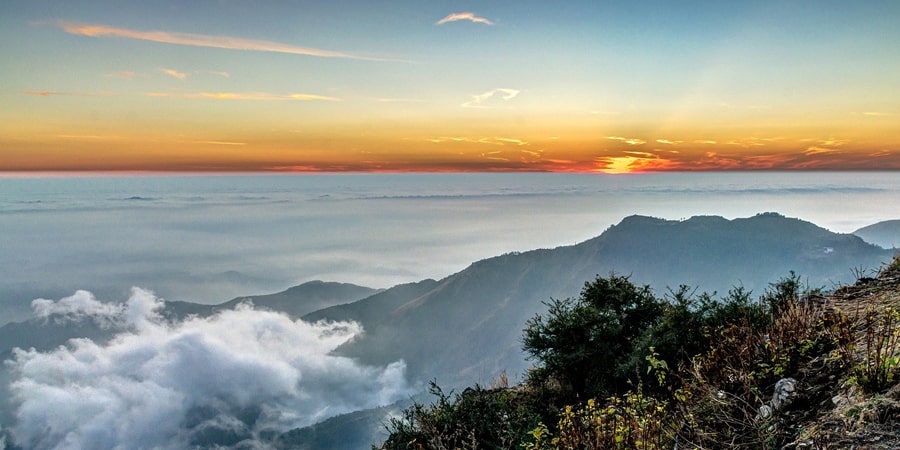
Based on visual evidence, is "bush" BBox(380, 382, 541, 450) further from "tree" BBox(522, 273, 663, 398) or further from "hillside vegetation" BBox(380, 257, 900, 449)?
"tree" BBox(522, 273, 663, 398)

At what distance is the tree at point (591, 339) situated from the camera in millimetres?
18984

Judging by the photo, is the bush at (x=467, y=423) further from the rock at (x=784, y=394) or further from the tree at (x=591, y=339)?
the rock at (x=784, y=394)

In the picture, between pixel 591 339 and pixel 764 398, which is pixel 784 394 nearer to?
pixel 764 398

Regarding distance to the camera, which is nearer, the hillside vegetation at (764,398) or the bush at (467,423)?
the hillside vegetation at (764,398)

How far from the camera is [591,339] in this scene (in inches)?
791

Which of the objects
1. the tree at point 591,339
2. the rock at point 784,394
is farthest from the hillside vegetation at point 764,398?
the tree at point 591,339

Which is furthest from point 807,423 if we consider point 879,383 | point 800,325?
point 800,325

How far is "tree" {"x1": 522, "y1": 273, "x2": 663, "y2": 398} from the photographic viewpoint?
19.0 meters

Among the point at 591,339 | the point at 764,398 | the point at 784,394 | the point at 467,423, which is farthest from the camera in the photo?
the point at 591,339

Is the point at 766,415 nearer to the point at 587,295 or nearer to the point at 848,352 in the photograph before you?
the point at 848,352

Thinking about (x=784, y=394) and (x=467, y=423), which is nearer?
(x=784, y=394)

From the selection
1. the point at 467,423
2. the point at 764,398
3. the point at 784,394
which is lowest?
the point at 467,423

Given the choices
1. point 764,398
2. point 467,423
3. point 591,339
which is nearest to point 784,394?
point 764,398

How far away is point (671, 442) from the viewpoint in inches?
257
